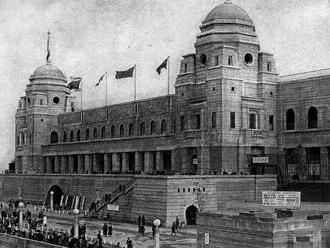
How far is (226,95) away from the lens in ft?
197

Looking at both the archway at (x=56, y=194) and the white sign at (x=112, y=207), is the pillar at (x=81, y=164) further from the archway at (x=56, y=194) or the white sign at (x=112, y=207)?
the white sign at (x=112, y=207)

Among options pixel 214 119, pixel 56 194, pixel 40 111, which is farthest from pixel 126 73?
pixel 40 111

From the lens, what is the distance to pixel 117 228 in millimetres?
52312

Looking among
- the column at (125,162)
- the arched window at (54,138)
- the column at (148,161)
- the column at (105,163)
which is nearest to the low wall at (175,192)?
the column at (148,161)

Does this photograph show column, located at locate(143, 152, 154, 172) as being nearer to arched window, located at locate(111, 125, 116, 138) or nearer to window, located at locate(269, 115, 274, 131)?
arched window, located at locate(111, 125, 116, 138)

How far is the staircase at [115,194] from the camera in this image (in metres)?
57.5

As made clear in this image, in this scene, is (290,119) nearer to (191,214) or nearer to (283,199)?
(191,214)

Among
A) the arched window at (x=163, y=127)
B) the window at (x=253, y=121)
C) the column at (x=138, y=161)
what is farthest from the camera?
the column at (x=138, y=161)

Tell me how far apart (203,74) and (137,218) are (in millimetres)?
16014

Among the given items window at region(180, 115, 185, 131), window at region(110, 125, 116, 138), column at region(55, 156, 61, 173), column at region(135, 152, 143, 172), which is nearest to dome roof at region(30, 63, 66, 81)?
column at region(55, 156, 61, 173)

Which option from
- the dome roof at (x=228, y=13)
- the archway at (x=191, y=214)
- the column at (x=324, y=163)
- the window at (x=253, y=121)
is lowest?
the archway at (x=191, y=214)

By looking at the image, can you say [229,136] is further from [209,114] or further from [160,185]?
[160,185]

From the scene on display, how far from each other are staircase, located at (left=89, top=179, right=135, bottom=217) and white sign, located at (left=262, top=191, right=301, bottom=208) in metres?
21.2

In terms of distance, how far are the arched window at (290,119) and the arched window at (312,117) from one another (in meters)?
2.08
